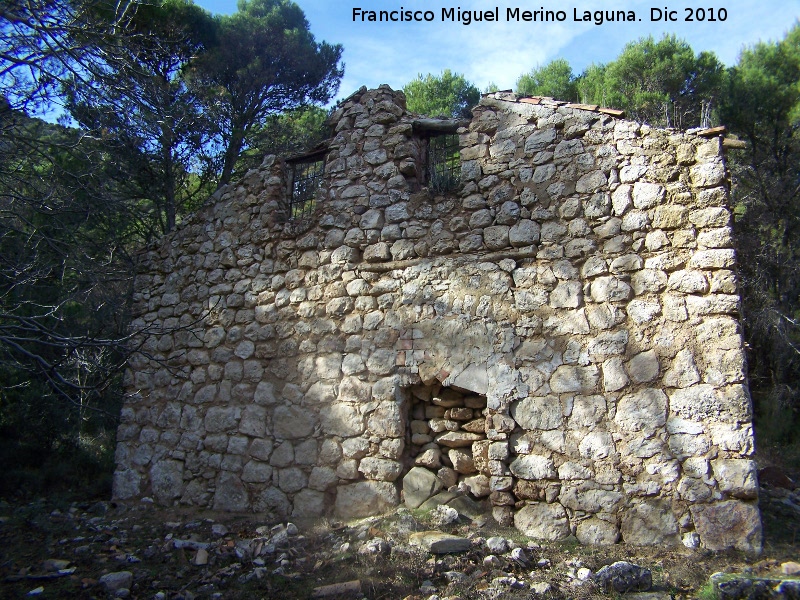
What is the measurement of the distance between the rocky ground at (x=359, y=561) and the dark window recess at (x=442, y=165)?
2.75 meters

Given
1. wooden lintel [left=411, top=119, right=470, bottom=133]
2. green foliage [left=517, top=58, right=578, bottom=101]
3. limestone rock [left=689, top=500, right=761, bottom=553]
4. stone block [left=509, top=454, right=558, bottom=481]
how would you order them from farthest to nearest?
green foliage [left=517, top=58, right=578, bottom=101], wooden lintel [left=411, top=119, right=470, bottom=133], stone block [left=509, top=454, right=558, bottom=481], limestone rock [left=689, top=500, right=761, bottom=553]

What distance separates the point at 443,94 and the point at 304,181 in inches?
279

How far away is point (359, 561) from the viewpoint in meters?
3.95

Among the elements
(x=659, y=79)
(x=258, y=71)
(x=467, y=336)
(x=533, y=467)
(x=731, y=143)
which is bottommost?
(x=533, y=467)

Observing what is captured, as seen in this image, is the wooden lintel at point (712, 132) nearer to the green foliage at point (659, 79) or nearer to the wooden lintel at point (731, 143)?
the wooden lintel at point (731, 143)

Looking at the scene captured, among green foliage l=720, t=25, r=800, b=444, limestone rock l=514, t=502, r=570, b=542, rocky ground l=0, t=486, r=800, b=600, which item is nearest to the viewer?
rocky ground l=0, t=486, r=800, b=600

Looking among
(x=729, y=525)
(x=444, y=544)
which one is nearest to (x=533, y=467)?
(x=444, y=544)

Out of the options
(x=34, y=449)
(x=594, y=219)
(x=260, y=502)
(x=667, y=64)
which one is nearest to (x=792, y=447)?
(x=594, y=219)

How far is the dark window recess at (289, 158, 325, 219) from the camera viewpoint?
20.3 feet

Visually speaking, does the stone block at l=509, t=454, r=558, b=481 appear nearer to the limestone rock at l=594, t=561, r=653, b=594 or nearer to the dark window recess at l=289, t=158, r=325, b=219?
the limestone rock at l=594, t=561, r=653, b=594

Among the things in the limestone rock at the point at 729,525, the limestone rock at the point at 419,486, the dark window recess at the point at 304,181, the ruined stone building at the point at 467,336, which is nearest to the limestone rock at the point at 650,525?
the ruined stone building at the point at 467,336

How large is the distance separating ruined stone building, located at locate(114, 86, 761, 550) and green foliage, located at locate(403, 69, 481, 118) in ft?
21.1

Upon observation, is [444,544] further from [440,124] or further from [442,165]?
[440,124]

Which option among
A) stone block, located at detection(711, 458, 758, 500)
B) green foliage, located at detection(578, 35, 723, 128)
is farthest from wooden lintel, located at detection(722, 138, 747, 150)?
green foliage, located at detection(578, 35, 723, 128)
